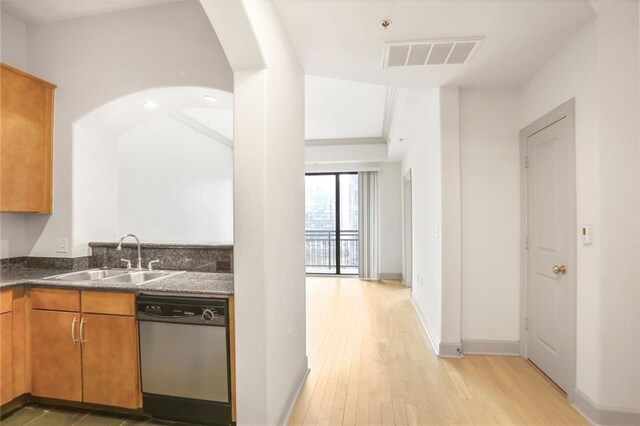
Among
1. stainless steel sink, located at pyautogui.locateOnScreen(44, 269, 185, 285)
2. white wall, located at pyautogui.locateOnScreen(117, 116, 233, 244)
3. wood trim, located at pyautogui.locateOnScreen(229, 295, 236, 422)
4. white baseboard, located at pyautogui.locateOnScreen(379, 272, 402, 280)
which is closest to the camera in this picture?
wood trim, located at pyautogui.locateOnScreen(229, 295, 236, 422)

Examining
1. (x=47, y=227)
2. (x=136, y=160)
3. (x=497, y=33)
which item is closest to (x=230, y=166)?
(x=136, y=160)

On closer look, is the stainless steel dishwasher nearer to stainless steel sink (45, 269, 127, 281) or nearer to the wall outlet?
stainless steel sink (45, 269, 127, 281)

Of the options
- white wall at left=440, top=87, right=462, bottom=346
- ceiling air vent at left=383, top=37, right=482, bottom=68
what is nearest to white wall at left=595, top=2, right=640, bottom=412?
ceiling air vent at left=383, top=37, right=482, bottom=68

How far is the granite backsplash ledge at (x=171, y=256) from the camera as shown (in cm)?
246

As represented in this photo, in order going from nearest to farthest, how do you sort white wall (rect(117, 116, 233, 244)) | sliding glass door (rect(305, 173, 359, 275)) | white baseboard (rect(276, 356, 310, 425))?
1. white baseboard (rect(276, 356, 310, 425))
2. white wall (rect(117, 116, 233, 244))
3. sliding glass door (rect(305, 173, 359, 275))

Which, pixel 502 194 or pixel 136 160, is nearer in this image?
pixel 502 194

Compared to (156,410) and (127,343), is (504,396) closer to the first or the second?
(156,410)

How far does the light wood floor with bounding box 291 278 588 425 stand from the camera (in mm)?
2080

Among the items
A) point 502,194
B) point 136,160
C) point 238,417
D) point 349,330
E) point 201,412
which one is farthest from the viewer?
point 136,160

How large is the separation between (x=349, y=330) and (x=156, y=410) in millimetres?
2194

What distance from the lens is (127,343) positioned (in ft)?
6.61

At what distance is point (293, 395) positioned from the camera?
2.22 meters

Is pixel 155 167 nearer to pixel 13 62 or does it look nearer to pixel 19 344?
pixel 13 62

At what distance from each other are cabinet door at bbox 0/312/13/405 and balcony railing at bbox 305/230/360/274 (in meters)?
5.71
